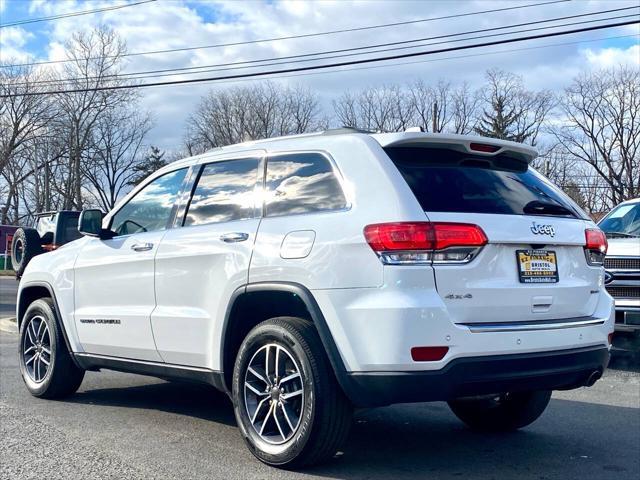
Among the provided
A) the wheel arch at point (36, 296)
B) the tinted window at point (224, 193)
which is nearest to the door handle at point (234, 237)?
the tinted window at point (224, 193)

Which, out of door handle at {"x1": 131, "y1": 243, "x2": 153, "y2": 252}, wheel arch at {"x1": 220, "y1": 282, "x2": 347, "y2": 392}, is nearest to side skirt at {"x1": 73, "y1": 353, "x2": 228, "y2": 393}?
wheel arch at {"x1": 220, "y1": 282, "x2": 347, "y2": 392}

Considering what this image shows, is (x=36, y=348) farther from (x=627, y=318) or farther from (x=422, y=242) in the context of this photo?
(x=627, y=318)

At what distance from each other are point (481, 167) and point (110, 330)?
3.07m

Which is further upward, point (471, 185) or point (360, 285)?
point (471, 185)

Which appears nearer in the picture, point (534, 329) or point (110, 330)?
point (534, 329)

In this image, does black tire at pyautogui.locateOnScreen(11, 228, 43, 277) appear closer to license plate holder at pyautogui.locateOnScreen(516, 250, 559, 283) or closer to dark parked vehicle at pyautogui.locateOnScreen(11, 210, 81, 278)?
dark parked vehicle at pyautogui.locateOnScreen(11, 210, 81, 278)

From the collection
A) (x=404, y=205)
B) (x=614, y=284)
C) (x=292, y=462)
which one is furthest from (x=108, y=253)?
(x=614, y=284)

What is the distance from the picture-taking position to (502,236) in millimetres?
4273

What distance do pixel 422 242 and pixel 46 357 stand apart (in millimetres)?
4120

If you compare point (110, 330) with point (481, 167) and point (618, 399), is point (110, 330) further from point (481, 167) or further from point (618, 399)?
point (618, 399)

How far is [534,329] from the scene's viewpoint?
14.2ft

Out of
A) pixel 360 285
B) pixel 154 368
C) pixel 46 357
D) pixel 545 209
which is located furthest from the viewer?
pixel 46 357

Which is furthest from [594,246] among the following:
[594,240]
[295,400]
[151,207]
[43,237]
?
[43,237]

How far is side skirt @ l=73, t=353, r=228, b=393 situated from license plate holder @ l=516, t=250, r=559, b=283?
2.01 meters
